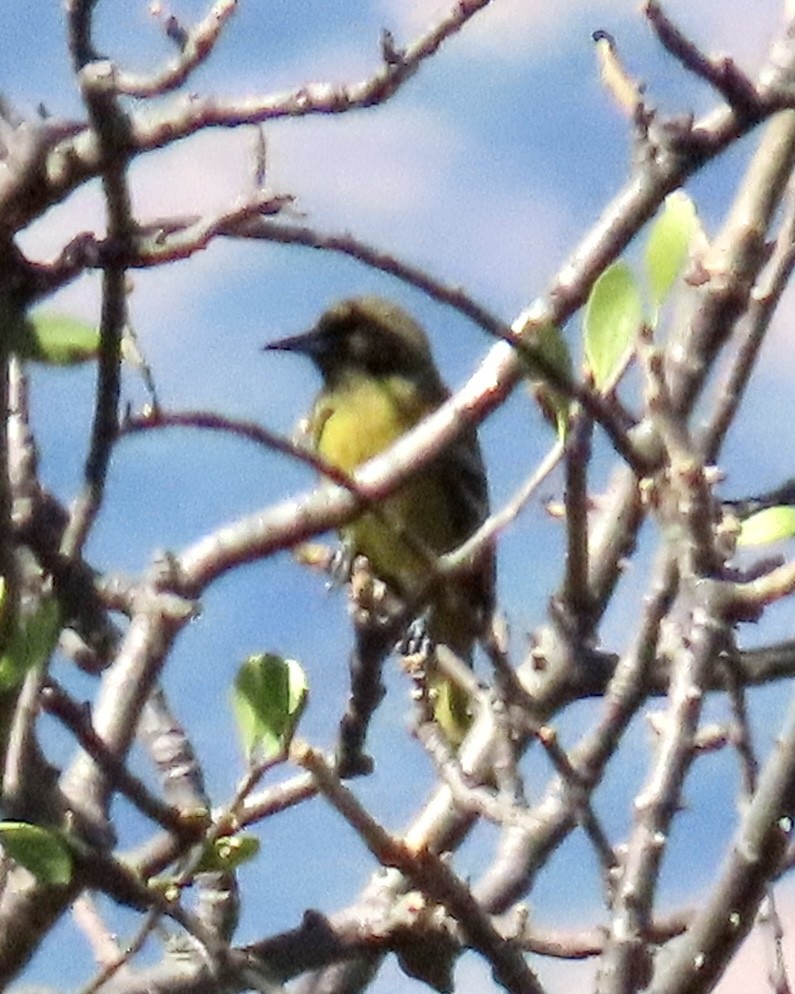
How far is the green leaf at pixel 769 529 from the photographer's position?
3.93 ft

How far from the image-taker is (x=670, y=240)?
44.1 inches

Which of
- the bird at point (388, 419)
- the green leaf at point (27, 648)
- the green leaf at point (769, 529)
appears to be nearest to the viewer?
the green leaf at point (27, 648)

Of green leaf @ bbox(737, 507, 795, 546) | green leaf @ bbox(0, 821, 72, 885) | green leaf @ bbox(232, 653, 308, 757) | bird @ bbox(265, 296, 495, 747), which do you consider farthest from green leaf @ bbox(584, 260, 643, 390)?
bird @ bbox(265, 296, 495, 747)

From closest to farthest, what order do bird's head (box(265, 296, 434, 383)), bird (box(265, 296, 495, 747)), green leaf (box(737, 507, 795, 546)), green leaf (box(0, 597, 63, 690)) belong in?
green leaf (box(0, 597, 63, 690)) → green leaf (box(737, 507, 795, 546)) → bird (box(265, 296, 495, 747)) → bird's head (box(265, 296, 434, 383))

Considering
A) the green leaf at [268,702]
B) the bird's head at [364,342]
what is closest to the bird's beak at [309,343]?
the bird's head at [364,342]

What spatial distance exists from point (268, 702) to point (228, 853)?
0.30 feet

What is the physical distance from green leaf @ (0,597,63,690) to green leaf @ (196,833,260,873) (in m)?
0.19

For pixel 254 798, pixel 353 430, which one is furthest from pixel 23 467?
pixel 353 430

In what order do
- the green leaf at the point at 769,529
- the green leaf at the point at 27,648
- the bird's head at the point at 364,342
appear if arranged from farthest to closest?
1. the bird's head at the point at 364,342
2. the green leaf at the point at 769,529
3. the green leaf at the point at 27,648

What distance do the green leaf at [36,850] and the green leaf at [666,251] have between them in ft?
1.38

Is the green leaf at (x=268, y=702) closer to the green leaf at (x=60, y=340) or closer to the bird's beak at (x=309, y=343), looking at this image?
the green leaf at (x=60, y=340)

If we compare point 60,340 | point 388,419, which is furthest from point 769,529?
point 388,419

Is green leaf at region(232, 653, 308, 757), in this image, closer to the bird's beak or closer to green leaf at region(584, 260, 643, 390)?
green leaf at region(584, 260, 643, 390)

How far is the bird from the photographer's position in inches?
153
